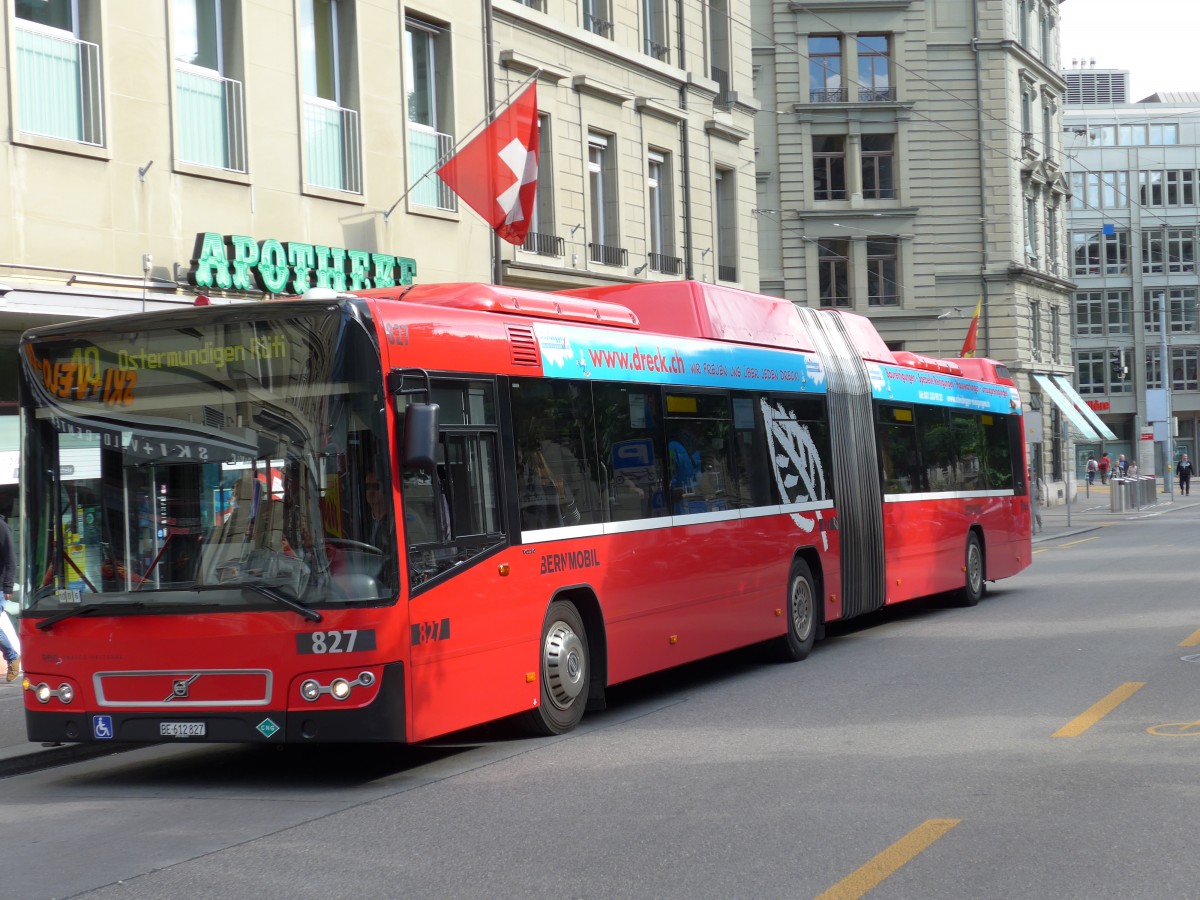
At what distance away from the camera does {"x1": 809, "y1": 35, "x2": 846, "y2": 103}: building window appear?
5628 cm

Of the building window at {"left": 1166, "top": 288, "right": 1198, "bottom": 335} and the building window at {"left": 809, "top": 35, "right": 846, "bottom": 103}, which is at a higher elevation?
the building window at {"left": 809, "top": 35, "right": 846, "bottom": 103}

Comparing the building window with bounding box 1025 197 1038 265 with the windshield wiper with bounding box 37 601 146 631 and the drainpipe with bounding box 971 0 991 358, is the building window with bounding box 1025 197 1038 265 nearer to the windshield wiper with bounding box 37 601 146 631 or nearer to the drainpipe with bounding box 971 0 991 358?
the drainpipe with bounding box 971 0 991 358

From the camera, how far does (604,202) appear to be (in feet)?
90.5

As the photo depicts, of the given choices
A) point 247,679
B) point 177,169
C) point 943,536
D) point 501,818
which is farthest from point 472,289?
point 943,536

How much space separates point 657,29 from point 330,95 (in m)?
10.5

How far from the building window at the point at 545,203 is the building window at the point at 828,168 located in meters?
32.5

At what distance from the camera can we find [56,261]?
1585 cm

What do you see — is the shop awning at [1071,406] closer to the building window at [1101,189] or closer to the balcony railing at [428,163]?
the building window at [1101,189]

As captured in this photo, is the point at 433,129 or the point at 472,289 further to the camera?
the point at 433,129

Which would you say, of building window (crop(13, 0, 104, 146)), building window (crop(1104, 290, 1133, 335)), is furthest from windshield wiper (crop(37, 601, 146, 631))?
building window (crop(1104, 290, 1133, 335))

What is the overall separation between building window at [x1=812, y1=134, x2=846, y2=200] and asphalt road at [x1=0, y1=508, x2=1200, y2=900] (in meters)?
45.0

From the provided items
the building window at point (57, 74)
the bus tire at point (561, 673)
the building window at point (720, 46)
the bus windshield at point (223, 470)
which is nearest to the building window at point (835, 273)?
the building window at point (720, 46)

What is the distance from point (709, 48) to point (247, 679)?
24.8 metres

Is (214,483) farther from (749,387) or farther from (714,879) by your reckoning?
(749,387)
